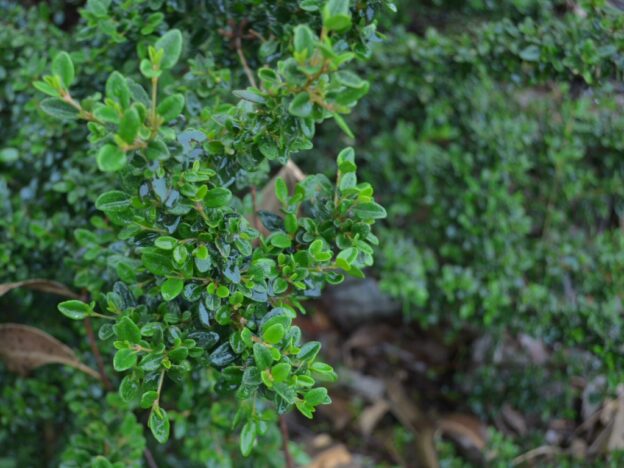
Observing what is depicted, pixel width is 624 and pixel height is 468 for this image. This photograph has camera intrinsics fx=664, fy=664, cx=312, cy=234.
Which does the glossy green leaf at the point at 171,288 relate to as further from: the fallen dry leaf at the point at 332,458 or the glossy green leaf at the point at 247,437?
the fallen dry leaf at the point at 332,458

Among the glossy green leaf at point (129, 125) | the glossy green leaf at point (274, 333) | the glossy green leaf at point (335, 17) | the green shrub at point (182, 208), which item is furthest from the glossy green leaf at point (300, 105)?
the glossy green leaf at point (274, 333)

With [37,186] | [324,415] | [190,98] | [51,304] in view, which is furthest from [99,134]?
[324,415]

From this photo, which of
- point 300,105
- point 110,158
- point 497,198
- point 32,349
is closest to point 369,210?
point 300,105

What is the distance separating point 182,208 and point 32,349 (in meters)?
1.03

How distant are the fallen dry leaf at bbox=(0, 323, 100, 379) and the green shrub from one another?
0.07 meters

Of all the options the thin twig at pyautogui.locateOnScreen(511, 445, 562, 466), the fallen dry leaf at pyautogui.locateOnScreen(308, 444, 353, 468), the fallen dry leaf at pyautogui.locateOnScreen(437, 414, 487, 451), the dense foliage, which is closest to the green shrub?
the fallen dry leaf at pyautogui.locateOnScreen(308, 444, 353, 468)

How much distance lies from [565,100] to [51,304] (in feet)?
6.90

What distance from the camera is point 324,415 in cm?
306

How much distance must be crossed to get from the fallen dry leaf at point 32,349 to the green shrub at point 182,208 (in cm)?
7

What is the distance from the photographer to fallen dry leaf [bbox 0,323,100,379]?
1861 mm

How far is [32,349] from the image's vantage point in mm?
1912

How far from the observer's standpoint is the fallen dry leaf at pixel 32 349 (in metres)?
1.86

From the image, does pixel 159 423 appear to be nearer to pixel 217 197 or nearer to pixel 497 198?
pixel 217 197

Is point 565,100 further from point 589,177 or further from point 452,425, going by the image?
point 452,425
